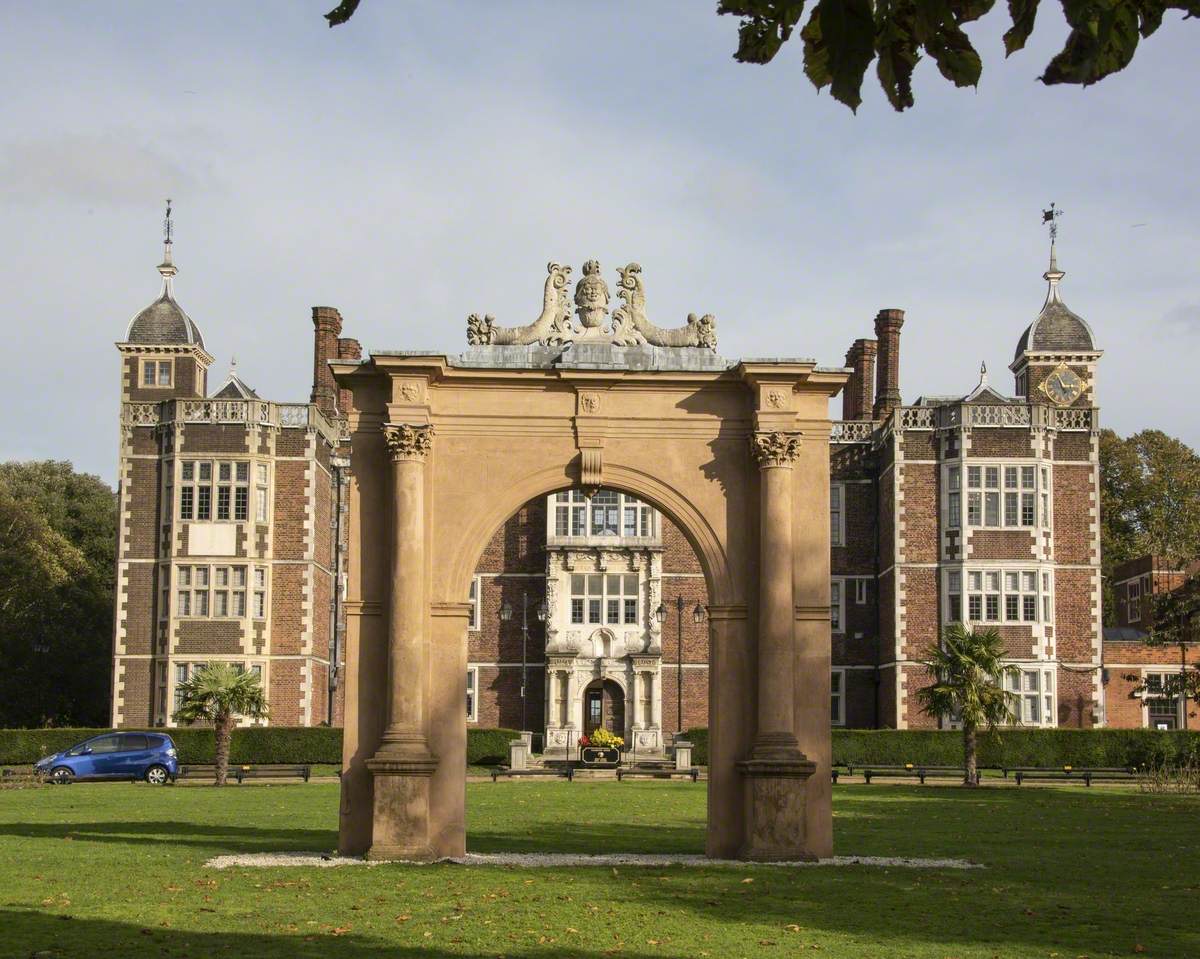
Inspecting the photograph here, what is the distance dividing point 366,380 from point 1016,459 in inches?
1318

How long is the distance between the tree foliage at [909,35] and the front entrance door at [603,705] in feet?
162

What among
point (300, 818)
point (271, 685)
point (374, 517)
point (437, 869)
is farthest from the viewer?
point (271, 685)

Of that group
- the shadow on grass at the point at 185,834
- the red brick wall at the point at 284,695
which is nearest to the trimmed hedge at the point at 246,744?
the red brick wall at the point at 284,695

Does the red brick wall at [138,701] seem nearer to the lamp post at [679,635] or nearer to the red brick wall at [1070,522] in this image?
the lamp post at [679,635]

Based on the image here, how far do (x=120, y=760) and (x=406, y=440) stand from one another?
24095mm

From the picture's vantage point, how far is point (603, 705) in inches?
2116

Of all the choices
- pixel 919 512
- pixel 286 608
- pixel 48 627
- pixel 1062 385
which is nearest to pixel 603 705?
pixel 286 608

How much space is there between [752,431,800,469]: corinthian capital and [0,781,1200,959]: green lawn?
15.1 ft

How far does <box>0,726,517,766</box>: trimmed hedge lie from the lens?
150 feet

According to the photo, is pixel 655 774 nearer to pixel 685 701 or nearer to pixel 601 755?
pixel 601 755

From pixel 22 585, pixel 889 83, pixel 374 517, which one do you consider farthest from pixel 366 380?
pixel 22 585

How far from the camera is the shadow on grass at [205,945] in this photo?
38.2 ft

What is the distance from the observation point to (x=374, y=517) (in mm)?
19656

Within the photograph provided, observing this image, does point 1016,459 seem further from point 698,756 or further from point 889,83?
point 889,83
